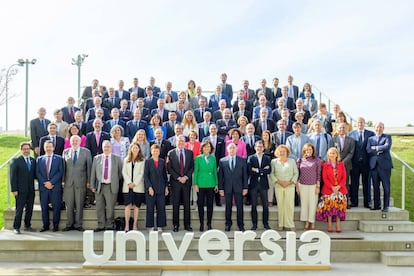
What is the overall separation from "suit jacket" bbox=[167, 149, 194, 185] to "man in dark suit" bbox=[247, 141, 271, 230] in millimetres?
1163

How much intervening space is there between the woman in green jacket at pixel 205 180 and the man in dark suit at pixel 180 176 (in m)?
0.14

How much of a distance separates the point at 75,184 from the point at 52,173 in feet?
1.62

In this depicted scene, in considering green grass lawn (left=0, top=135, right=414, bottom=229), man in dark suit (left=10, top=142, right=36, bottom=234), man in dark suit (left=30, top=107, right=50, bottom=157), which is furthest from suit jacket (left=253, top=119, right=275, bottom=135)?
man in dark suit (left=10, top=142, right=36, bottom=234)

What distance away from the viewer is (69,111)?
11.3 meters

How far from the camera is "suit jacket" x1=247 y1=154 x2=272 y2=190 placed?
8539 millimetres

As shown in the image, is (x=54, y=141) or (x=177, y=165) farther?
(x=54, y=141)

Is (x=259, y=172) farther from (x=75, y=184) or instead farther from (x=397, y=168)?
(x=397, y=168)

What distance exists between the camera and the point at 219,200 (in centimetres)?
947

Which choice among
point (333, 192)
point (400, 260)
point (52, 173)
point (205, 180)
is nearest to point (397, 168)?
point (333, 192)

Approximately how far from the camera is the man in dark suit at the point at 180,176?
8516mm

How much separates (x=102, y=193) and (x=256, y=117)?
14.7 feet

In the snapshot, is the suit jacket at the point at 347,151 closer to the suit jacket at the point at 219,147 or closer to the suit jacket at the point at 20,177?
the suit jacket at the point at 219,147

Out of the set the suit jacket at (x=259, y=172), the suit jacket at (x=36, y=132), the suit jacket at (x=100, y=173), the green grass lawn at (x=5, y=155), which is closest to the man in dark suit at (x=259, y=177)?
the suit jacket at (x=259, y=172)

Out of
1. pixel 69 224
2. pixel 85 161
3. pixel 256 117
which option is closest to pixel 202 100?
pixel 256 117
